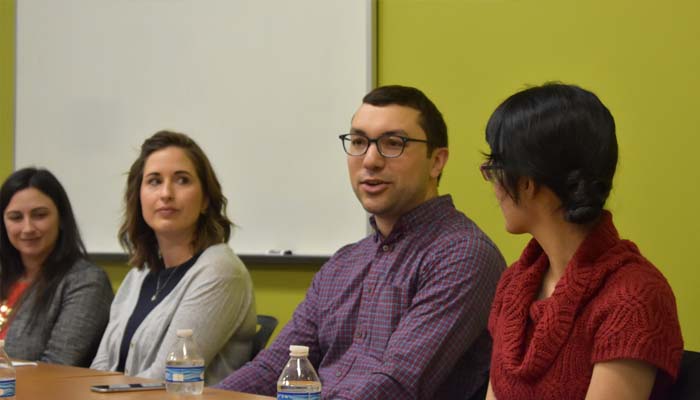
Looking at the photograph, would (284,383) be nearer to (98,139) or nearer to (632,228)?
(632,228)

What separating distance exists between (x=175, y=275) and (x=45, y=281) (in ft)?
2.43

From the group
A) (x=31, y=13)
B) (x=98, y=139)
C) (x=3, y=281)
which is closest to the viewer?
(x=3, y=281)

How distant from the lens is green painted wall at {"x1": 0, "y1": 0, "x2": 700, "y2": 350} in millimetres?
2766

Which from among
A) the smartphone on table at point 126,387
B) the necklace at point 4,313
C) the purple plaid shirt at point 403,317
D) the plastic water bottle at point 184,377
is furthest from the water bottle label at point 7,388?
the necklace at point 4,313

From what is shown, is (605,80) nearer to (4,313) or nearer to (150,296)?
(150,296)

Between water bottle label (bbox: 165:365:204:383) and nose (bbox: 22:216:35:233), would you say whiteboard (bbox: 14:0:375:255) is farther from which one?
water bottle label (bbox: 165:365:204:383)

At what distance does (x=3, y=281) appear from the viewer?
3725 mm

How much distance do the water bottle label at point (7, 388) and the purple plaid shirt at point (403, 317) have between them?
0.66m

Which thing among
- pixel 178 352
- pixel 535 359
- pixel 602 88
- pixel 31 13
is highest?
Answer: pixel 31 13

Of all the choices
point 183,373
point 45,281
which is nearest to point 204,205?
point 45,281

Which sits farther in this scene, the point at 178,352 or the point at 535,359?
the point at 178,352

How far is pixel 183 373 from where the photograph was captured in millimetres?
2125

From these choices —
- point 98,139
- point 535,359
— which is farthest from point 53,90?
point 535,359

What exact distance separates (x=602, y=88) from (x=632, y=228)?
1.58 feet
